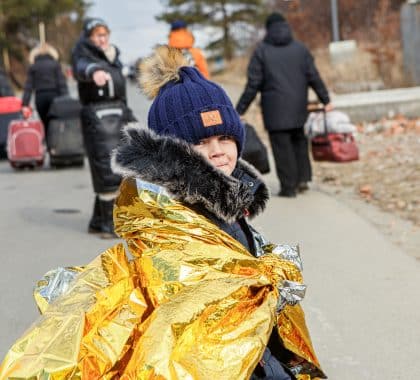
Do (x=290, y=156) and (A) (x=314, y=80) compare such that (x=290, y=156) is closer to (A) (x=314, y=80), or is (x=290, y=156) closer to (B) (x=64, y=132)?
(A) (x=314, y=80)

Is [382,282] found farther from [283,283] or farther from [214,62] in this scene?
[214,62]

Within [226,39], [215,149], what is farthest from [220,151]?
[226,39]

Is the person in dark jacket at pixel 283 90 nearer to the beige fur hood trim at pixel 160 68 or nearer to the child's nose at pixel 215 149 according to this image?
the beige fur hood trim at pixel 160 68

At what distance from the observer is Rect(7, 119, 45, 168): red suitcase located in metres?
12.7

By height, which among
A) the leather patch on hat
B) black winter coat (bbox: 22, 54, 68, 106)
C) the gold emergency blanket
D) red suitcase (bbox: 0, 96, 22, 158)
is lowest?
red suitcase (bbox: 0, 96, 22, 158)

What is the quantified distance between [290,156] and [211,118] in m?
6.17

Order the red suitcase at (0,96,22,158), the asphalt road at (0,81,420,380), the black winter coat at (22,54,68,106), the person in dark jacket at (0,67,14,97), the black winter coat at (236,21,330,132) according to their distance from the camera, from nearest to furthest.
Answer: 1. the asphalt road at (0,81,420,380)
2. the black winter coat at (236,21,330,132)
3. the black winter coat at (22,54,68,106)
4. the red suitcase at (0,96,22,158)
5. the person in dark jacket at (0,67,14,97)

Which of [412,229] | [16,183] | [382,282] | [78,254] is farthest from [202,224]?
[16,183]

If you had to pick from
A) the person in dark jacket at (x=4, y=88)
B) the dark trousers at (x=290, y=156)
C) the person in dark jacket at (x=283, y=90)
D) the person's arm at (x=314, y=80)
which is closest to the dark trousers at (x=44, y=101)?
the person in dark jacket at (x=4, y=88)

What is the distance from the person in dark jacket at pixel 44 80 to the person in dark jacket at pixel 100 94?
586 cm

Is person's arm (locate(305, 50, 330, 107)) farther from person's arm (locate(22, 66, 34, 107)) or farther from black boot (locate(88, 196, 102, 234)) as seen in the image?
person's arm (locate(22, 66, 34, 107))

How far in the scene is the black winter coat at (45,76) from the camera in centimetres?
1323

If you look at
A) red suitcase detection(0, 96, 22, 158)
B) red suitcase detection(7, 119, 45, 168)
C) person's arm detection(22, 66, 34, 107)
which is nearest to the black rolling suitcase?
red suitcase detection(7, 119, 45, 168)

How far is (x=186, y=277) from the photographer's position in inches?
102
